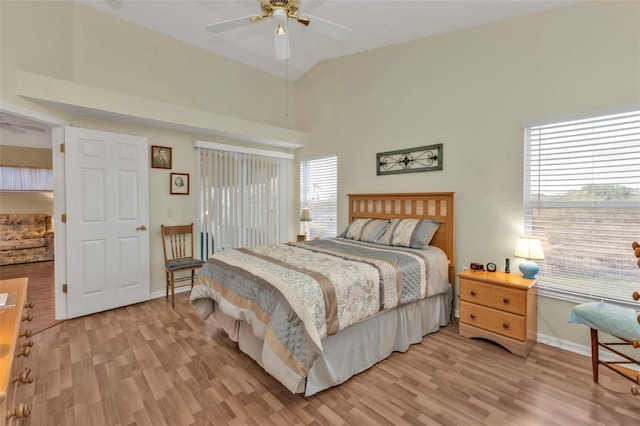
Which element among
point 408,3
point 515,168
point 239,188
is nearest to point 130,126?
point 239,188

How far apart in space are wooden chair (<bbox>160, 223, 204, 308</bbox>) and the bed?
41.6 inches

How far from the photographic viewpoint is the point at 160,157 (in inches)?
154

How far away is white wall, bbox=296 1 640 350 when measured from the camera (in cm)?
246

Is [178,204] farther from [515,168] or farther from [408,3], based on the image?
[515,168]

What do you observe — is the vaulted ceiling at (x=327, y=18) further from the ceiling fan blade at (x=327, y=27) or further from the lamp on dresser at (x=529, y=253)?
the lamp on dresser at (x=529, y=253)

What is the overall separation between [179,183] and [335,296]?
3145 mm

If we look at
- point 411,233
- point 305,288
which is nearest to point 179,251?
point 305,288

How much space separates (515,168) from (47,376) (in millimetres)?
4389

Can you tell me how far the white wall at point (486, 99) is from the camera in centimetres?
246

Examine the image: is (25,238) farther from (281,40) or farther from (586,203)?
(586,203)

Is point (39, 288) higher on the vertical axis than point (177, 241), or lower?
lower

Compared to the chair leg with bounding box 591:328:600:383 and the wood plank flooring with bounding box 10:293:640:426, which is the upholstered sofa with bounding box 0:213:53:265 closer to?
the wood plank flooring with bounding box 10:293:640:426

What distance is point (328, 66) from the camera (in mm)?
4781

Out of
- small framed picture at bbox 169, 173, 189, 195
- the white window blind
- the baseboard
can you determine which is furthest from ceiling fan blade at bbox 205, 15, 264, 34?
the white window blind
